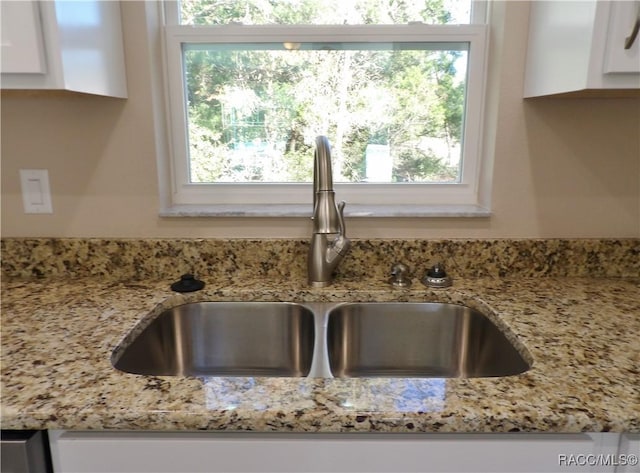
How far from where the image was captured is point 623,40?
0.82 metres

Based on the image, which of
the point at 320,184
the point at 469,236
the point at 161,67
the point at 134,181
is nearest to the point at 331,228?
the point at 320,184

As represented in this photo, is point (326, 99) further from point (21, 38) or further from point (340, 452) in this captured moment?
point (340, 452)

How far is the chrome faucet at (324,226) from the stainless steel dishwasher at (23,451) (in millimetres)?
674

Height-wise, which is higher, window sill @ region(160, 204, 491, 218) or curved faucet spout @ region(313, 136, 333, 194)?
curved faucet spout @ region(313, 136, 333, 194)

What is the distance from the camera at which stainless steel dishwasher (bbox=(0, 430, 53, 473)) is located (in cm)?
66

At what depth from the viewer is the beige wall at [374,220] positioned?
45.7 inches

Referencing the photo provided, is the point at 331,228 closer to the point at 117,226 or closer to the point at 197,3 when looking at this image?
the point at 117,226

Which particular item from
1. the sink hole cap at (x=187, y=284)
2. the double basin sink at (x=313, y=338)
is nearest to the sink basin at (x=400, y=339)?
the double basin sink at (x=313, y=338)

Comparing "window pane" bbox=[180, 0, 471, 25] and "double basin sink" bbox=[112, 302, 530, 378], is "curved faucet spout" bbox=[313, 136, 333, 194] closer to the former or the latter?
"double basin sink" bbox=[112, 302, 530, 378]

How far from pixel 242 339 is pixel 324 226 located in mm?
382

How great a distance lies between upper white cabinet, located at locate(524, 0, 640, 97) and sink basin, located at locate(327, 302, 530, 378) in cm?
58

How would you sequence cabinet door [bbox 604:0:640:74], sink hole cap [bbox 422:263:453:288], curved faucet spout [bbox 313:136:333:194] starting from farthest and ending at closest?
sink hole cap [bbox 422:263:453:288]
curved faucet spout [bbox 313:136:333:194]
cabinet door [bbox 604:0:640:74]

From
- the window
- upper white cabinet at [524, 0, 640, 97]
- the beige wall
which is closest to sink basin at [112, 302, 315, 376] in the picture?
the beige wall

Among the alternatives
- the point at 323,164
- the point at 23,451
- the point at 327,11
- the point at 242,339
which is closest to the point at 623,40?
the point at 323,164
